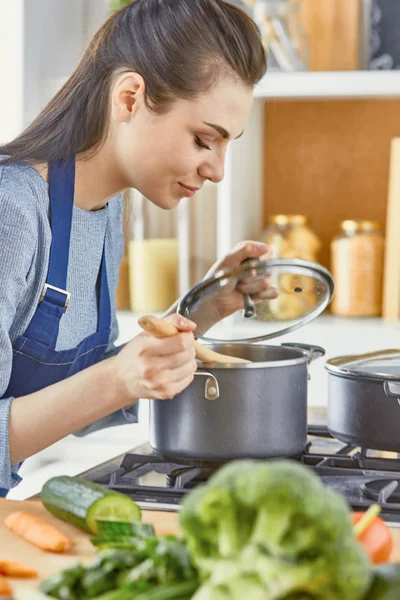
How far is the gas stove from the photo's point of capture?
1.21m

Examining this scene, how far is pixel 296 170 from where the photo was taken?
117 inches

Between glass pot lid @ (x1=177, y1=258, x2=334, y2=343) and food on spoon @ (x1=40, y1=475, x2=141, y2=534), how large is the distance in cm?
48

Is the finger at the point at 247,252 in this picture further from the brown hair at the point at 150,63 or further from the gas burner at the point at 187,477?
the gas burner at the point at 187,477

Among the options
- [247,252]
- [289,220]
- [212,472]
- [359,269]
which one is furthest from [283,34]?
[212,472]

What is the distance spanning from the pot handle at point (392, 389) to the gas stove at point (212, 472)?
0.37 ft

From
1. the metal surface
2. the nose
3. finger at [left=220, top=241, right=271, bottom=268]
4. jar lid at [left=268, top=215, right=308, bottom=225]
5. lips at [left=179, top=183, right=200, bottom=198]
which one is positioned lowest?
the metal surface

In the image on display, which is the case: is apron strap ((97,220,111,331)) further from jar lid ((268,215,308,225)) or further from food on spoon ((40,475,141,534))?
jar lid ((268,215,308,225))

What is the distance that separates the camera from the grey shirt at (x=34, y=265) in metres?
1.38

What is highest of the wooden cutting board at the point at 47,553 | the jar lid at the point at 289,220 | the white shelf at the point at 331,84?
the white shelf at the point at 331,84

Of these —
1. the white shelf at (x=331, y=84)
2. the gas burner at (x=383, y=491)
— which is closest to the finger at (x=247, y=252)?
the gas burner at (x=383, y=491)

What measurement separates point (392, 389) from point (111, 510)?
1.43ft

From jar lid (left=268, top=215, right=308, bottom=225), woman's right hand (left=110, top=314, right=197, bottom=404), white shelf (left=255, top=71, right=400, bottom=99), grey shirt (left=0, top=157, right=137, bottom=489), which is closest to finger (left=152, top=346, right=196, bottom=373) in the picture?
woman's right hand (left=110, top=314, right=197, bottom=404)

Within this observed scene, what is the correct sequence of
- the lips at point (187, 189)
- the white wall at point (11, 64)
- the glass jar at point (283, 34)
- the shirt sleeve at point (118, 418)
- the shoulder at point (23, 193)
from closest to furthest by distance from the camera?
the shoulder at point (23, 193)
the lips at point (187, 189)
the shirt sleeve at point (118, 418)
the glass jar at point (283, 34)
the white wall at point (11, 64)

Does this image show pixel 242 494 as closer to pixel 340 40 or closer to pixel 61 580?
pixel 61 580
